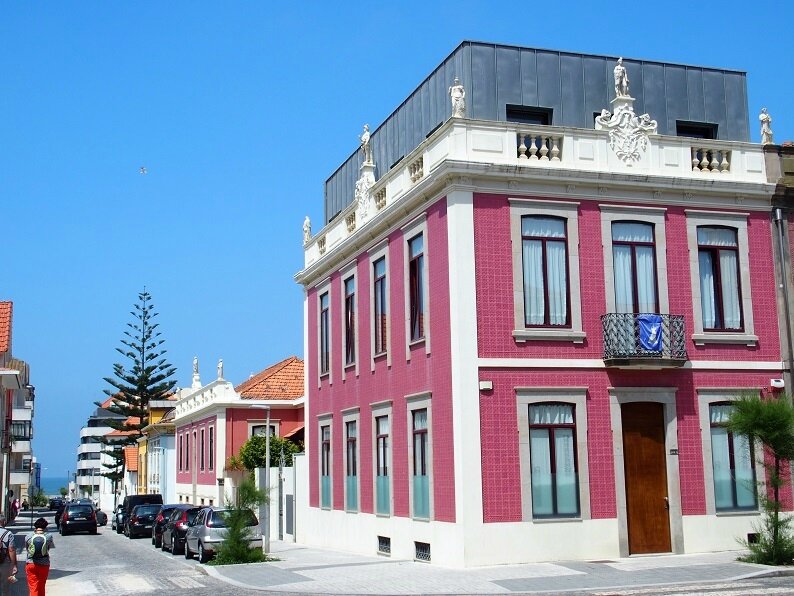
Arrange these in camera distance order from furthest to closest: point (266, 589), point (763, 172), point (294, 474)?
point (294, 474) < point (763, 172) < point (266, 589)

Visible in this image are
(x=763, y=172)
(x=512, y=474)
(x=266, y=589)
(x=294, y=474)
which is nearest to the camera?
(x=266, y=589)

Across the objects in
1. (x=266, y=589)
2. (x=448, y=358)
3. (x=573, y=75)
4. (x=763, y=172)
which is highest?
(x=573, y=75)

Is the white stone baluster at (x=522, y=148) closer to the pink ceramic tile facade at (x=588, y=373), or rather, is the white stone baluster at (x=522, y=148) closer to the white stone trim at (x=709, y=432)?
the pink ceramic tile facade at (x=588, y=373)

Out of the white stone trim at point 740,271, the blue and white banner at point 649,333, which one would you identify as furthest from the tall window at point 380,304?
the white stone trim at point 740,271

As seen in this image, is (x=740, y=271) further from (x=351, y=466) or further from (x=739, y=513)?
(x=351, y=466)

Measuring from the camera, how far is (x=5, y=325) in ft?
124

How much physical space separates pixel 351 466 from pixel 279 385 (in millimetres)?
17531

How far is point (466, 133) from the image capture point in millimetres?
21328

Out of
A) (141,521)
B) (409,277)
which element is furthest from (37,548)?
(141,521)

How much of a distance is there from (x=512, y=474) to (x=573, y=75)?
32.9 ft

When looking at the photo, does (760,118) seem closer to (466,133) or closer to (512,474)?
(466,133)

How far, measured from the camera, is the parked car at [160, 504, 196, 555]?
98.7 ft

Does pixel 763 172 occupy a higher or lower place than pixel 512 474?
higher

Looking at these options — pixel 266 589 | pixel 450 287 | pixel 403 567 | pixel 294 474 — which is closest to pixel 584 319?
pixel 450 287
